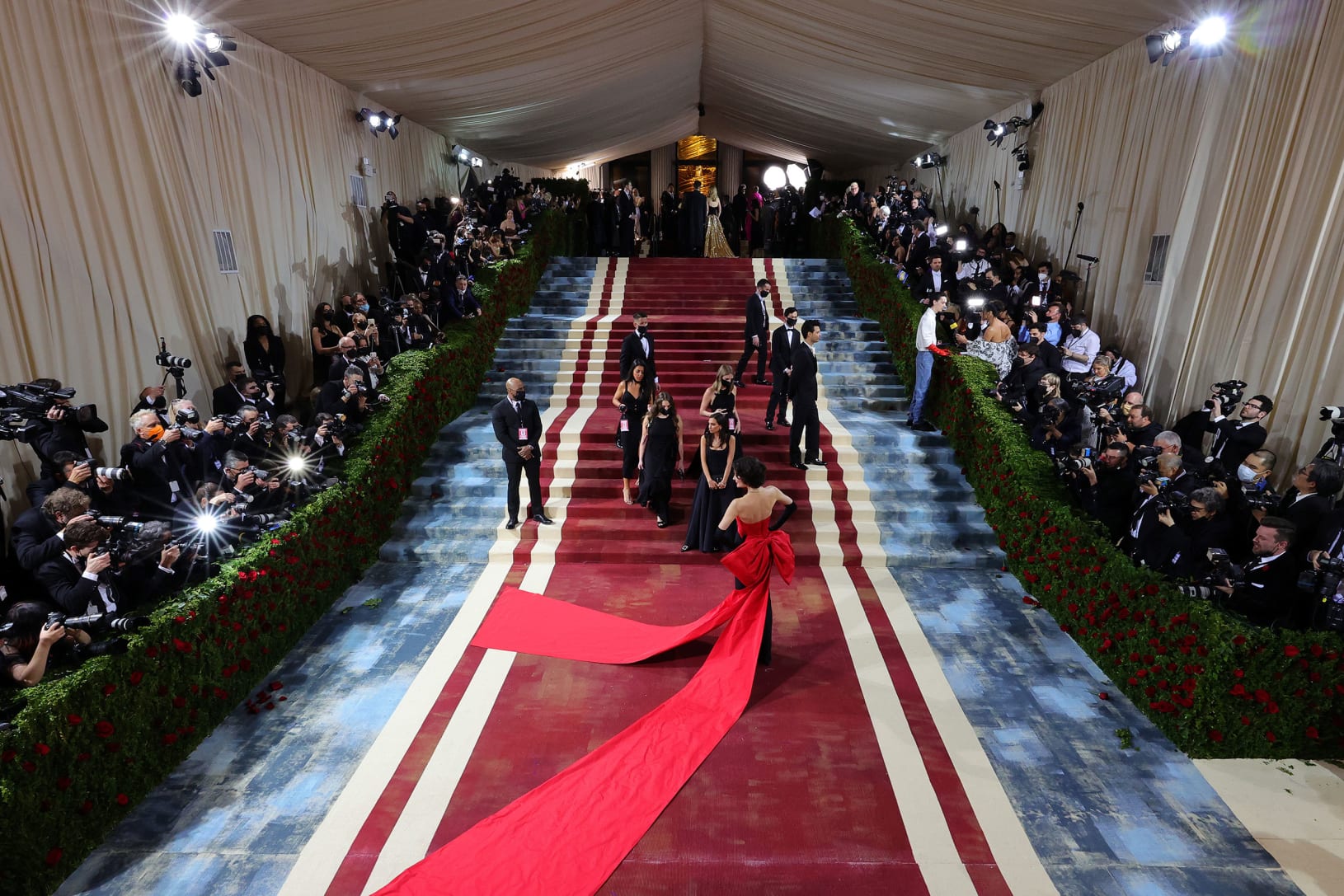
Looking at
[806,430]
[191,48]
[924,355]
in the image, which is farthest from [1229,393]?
[191,48]

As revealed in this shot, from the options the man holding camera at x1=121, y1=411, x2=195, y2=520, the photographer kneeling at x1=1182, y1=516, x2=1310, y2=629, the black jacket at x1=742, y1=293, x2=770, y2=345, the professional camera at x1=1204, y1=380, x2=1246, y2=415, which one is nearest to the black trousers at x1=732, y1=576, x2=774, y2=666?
the photographer kneeling at x1=1182, y1=516, x2=1310, y2=629

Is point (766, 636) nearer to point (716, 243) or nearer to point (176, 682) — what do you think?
point (176, 682)

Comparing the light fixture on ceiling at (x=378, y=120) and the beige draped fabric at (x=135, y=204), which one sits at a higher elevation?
the light fixture on ceiling at (x=378, y=120)

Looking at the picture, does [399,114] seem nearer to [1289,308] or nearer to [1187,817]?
[1289,308]

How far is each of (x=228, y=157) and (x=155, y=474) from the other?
15.7ft

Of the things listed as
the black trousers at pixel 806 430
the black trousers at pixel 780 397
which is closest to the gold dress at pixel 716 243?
the black trousers at pixel 780 397

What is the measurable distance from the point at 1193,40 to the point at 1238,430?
14.2 ft

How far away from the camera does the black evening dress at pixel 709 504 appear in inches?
287

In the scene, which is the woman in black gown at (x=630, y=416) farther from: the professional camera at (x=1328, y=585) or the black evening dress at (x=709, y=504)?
the professional camera at (x=1328, y=585)

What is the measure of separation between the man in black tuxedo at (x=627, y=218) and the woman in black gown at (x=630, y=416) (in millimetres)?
10026

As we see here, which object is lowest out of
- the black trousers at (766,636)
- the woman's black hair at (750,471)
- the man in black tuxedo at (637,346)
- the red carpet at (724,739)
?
the red carpet at (724,739)

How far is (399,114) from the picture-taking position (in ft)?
42.2

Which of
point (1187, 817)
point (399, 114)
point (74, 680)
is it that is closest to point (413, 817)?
point (74, 680)

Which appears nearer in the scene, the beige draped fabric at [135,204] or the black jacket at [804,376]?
the beige draped fabric at [135,204]
